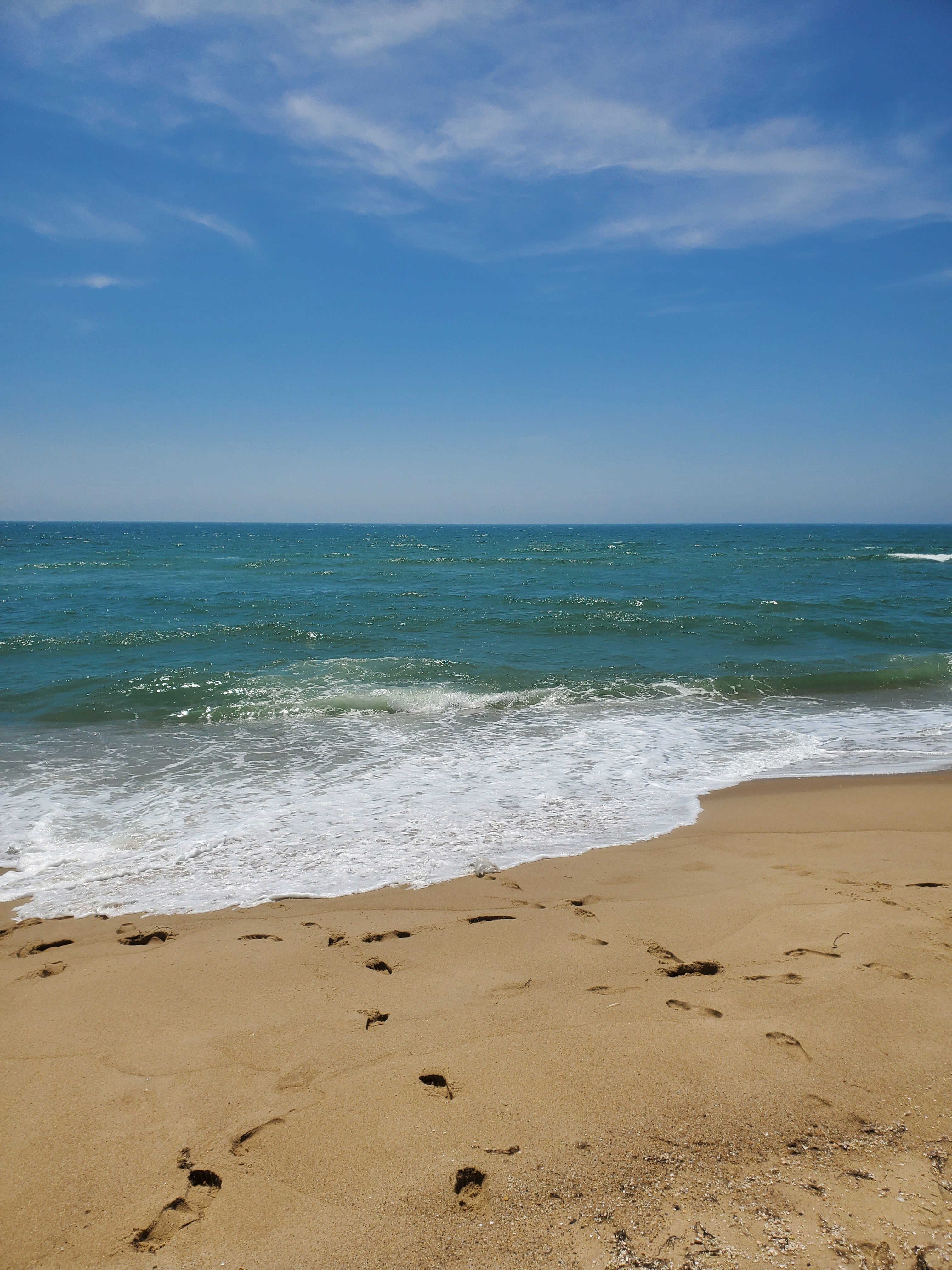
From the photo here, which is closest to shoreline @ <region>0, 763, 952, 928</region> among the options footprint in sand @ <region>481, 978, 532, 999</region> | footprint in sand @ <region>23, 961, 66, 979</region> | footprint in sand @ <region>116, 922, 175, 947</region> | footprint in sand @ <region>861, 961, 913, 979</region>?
footprint in sand @ <region>116, 922, 175, 947</region>

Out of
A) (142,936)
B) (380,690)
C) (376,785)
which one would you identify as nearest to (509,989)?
(142,936)

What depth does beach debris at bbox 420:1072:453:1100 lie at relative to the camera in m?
2.67

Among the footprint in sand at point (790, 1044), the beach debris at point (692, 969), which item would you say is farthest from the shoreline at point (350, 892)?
the footprint in sand at point (790, 1044)

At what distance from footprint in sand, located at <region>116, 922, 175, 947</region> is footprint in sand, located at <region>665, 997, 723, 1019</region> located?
295cm

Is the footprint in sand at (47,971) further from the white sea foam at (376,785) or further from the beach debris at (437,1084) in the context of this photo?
the beach debris at (437,1084)

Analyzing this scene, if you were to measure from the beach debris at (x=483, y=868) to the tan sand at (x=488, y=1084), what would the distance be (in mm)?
518

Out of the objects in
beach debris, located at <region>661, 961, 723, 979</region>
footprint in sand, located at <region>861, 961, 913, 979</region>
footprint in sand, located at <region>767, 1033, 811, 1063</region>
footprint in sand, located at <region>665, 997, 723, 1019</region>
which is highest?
footprint in sand, located at <region>767, 1033, 811, 1063</region>

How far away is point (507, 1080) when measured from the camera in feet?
8.92

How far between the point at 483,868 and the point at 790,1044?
254 centimetres

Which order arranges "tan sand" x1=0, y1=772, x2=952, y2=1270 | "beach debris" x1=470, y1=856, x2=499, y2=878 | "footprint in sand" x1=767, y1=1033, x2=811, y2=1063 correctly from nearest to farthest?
"tan sand" x1=0, y1=772, x2=952, y2=1270 → "footprint in sand" x1=767, y1=1033, x2=811, y2=1063 → "beach debris" x1=470, y1=856, x2=499, y2=878

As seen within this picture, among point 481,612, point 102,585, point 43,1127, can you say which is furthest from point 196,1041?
point 102,585

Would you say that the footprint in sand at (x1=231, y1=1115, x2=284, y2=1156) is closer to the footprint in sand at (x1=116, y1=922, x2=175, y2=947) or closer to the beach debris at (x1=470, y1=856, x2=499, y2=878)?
the footprint in sand at (x1=116, y1=922, x2=175, y2=947)

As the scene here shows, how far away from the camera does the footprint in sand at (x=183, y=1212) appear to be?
2.14 metres

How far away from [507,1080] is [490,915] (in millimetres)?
1586
